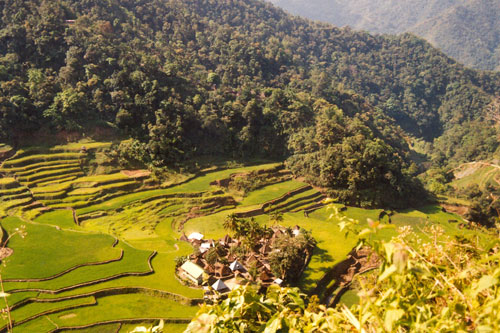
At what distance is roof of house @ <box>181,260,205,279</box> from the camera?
1947cm

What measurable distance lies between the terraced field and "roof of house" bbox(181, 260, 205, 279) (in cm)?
84

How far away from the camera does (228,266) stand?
68.6ft

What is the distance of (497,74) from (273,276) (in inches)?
3854

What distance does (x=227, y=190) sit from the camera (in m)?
35.0

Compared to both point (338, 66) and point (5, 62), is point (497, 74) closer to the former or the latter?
point (338, 66)

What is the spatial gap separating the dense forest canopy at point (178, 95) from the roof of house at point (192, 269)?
62.5 ft

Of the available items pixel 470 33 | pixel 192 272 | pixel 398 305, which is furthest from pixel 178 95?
pixel 470 33

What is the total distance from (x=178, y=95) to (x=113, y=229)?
22497 mm

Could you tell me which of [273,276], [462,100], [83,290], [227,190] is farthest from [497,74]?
[83,290]

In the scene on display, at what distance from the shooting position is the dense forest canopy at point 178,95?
3653 cm

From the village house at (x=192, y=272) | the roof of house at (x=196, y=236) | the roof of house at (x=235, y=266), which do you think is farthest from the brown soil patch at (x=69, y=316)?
the roof of house at (x=196, y=236)

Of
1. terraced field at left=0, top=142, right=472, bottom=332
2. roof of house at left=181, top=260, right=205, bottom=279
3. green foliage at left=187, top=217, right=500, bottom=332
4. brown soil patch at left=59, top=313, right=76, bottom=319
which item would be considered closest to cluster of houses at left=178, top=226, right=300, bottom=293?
roof of house at left=181, top=260, right=205, bottom=279

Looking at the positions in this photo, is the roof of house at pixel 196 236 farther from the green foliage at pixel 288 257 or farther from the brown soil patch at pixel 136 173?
the brown soil patch at pixel 136 173

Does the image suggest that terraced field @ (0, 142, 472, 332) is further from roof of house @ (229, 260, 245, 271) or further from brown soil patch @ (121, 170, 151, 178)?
roof of house @ (229, 260, 245, 271)
